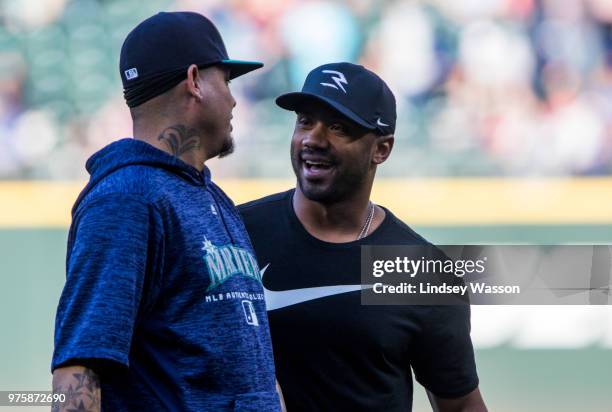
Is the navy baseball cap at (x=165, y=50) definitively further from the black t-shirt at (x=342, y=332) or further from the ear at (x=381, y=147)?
the ear at (x=381, y=147)

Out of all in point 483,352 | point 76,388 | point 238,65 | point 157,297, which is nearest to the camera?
point 76,388

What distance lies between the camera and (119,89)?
5.70 m

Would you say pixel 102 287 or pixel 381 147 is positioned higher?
pixel 381 147

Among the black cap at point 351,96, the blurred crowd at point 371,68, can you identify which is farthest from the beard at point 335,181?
the blurred crowd at point 371,68

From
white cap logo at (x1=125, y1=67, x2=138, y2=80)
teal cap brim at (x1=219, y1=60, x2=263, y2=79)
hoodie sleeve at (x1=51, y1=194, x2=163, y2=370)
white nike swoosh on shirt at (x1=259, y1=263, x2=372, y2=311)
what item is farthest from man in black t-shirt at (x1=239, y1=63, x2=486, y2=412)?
hoodie sleeve at (x1=51, y1=194, x2=163, y2=370)

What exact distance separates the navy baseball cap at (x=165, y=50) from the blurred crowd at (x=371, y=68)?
10.9ft

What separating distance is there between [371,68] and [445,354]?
9.06ft

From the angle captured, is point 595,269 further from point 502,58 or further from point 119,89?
point 119,89

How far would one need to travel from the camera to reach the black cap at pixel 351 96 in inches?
125

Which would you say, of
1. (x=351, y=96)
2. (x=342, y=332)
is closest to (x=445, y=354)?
(x=342, y=332)

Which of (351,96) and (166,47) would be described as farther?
(351,96)

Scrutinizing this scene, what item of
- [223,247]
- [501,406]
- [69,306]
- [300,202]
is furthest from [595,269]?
[69,306]

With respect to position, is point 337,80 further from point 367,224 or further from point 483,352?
point 483,352

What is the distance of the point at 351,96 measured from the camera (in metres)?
3.22
